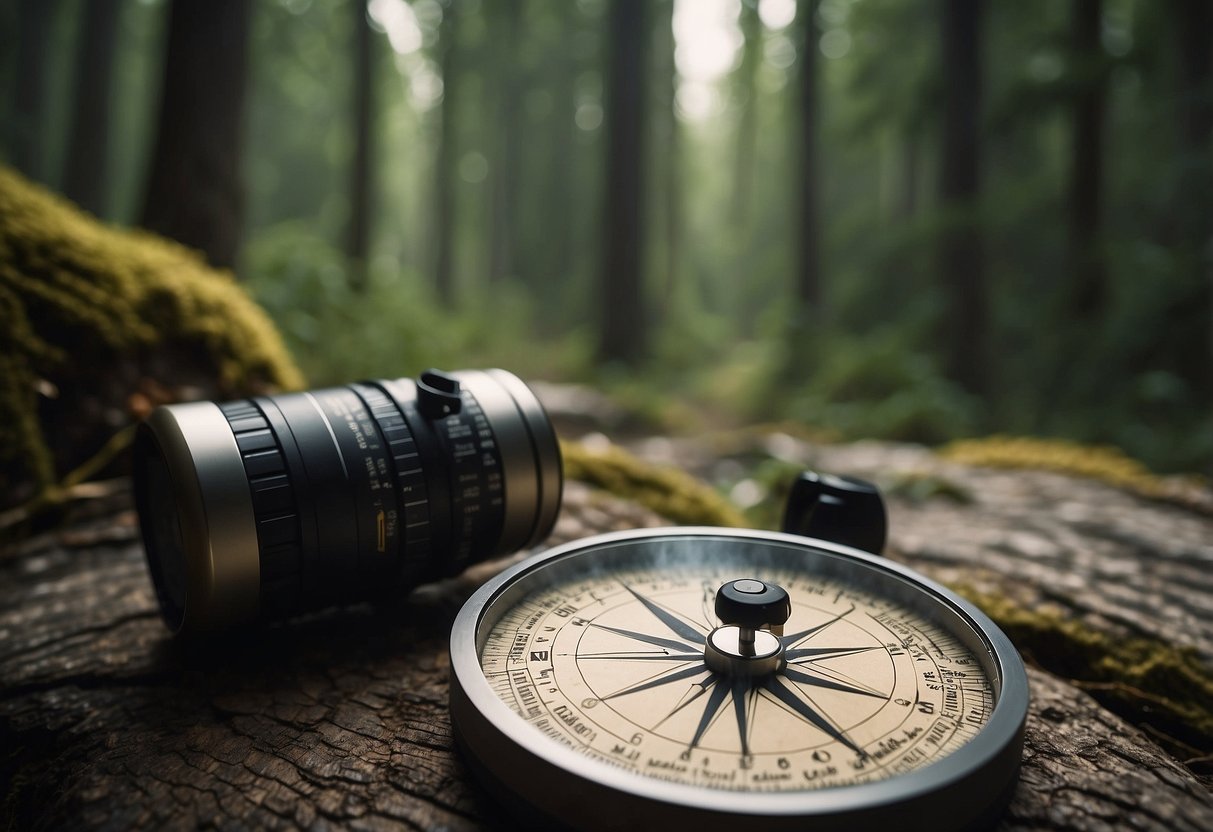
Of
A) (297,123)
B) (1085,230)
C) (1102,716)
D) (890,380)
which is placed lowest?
(890,380)

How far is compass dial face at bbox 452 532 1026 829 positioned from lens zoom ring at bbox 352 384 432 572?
290mm

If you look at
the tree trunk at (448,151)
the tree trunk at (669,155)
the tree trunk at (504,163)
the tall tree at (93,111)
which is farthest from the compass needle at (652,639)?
the tree trunk at (504,163)

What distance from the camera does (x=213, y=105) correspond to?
4.54 m

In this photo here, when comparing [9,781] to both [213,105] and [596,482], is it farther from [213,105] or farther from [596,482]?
[213,105]

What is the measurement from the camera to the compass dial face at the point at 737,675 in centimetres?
104

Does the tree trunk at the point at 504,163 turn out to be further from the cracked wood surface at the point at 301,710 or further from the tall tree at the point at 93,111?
the cracked wood surface at the point at 301,710

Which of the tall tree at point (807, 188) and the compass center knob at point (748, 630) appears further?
the tall tree at point (807, 188)

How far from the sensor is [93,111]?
11.1 meters

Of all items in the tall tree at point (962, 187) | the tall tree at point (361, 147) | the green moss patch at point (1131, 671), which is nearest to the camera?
the green moss patch at point (1131, 671)

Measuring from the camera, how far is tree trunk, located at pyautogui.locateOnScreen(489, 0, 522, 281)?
67.1 ft

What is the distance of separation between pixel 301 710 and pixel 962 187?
30.0 feet

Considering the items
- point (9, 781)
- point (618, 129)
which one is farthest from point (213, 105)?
point (618, 129)

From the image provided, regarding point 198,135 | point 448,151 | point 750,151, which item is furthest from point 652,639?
point 750,151

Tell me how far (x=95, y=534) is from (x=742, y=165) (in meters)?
26.3
